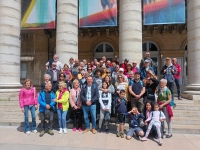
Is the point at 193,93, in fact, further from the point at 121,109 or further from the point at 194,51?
the point at 121,109

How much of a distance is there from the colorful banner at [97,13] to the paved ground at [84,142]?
7134mm

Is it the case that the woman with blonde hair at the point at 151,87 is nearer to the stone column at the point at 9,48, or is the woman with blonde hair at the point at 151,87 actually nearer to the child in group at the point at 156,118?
the child in group at the point at 156,118

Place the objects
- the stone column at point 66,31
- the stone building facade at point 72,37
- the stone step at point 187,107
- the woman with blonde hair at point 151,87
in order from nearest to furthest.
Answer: the woman with blonde hair at point 151,87 < the stone step at point 187,107 < the stone building facade at point 72,37 < the stone column at point 66,31

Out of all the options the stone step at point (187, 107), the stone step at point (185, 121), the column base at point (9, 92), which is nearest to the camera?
the stone step at point (185, 121)

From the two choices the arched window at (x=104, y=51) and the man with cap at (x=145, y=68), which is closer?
the man with cap at (x=145, y=68)

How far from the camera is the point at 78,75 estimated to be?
24.8 ft

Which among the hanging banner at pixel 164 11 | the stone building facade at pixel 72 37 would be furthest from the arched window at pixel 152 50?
the hanging banner at pixel 164 11

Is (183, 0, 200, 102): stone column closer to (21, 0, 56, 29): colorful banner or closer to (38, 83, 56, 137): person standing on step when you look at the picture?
(38, 83, 56, 137): person standing on step

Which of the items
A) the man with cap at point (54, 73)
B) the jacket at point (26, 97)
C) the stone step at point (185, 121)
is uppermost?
the man with cap at point (54, 73)

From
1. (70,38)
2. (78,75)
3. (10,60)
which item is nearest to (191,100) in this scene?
(78,75)

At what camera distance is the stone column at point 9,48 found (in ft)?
34.6

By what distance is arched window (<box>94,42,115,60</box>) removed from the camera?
1704cm

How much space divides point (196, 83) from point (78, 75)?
6306 mm

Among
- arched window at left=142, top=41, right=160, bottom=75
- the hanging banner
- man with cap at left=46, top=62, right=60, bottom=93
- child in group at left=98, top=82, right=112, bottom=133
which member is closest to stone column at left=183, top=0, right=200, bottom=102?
the hanging banner
